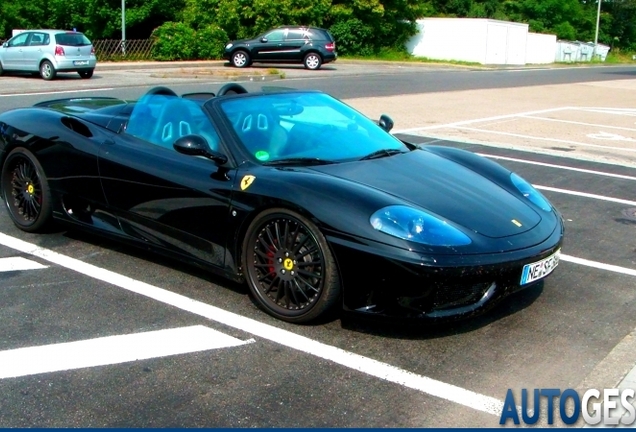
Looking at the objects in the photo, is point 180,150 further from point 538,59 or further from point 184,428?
point 538,59

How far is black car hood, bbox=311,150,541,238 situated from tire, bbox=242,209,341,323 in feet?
1.64

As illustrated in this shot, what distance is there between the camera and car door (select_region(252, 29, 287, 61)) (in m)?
34.2

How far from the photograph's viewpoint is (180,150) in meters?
5.17

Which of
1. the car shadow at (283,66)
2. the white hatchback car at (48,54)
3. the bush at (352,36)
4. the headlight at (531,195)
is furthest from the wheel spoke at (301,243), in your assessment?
the bush at (352,36)

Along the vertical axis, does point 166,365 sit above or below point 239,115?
below

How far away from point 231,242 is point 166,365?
3.39 feet

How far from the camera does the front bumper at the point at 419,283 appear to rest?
441cm

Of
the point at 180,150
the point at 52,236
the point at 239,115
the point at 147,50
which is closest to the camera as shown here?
the point at 180,150

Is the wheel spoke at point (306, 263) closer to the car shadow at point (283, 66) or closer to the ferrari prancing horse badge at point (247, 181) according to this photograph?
the ferrari prancing horse badge at point (247, 181)

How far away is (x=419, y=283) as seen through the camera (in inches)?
173

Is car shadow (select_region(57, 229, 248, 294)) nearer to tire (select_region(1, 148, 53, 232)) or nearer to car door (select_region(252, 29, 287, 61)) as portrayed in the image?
tire (select_region(1, 148, 53, 232))

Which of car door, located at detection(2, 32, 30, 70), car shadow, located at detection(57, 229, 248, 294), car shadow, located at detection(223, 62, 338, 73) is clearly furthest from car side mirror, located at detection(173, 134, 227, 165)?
car shadow, located at detection(223, 62, 338, 73)

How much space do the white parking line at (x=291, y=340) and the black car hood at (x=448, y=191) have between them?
0.99m

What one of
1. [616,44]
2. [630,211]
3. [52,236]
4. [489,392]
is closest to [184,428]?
[489,392]
